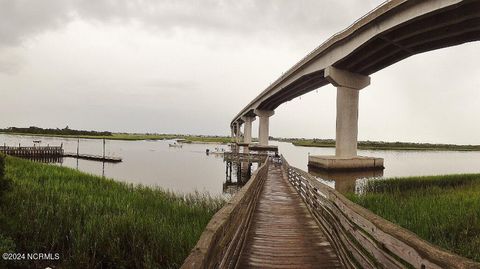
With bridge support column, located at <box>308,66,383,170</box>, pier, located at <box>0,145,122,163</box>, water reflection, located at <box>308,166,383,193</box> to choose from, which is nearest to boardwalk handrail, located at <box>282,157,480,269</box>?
water reflection, located at <box>308,166,383,193</box>

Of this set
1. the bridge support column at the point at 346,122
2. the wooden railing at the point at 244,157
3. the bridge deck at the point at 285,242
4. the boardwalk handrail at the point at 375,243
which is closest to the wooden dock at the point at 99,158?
the wooden railing at the point at 244,157

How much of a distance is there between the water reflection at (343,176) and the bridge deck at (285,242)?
13902 mm

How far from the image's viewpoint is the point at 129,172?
126 ft

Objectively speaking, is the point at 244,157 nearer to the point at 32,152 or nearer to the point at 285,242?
the point at 32,152

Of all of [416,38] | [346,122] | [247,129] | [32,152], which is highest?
[416,38]

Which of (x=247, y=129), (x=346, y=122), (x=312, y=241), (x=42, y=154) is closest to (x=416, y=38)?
(x=346, y=122)

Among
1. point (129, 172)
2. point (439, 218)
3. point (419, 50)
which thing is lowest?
point (129, 172)

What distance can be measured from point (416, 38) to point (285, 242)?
2593 centimetres

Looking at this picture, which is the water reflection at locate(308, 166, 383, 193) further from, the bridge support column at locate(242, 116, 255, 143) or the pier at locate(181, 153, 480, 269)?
the bridge support column at locate(242, 116, 255, 143)

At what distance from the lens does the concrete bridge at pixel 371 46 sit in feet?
72.0

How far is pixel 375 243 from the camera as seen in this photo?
15.6 ft

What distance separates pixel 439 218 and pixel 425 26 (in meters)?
19.3

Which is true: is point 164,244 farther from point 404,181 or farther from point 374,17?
point 374,17

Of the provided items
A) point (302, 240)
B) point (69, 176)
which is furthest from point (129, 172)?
point (302, 240)
